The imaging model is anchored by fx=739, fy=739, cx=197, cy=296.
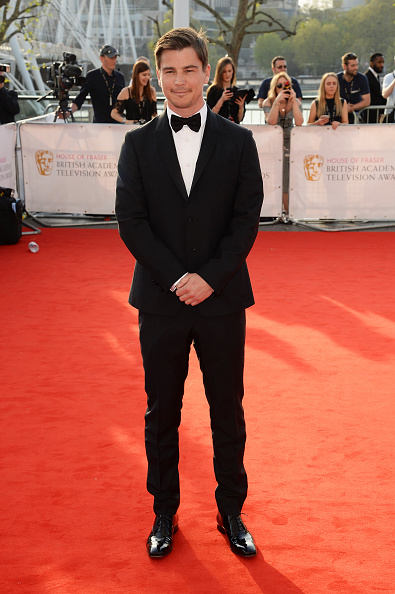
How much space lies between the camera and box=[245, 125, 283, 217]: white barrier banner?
9.90m

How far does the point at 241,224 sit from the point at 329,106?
7.68 meters

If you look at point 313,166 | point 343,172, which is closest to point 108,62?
point 313,166

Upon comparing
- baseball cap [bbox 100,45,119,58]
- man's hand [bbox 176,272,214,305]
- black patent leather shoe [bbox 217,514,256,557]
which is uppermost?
baseball cap [bbox 100,45,119,58]

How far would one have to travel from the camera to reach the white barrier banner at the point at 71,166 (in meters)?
10.2

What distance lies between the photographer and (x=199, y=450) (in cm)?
407

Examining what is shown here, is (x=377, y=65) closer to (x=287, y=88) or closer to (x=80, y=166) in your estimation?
(x=287, y=88)

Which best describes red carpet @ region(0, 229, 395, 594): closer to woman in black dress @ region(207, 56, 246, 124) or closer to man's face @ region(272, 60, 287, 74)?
woman in black dress @ region(207, 56, 246, 124)

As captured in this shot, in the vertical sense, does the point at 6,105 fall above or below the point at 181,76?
below

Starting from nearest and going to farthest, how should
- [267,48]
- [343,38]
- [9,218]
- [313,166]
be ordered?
[9,218] → [313,166] → [343,38] → [267,48]

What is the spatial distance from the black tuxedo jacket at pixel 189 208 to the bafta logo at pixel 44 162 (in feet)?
25.4

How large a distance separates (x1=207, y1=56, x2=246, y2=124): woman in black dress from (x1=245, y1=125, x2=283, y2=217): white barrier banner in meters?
0.39

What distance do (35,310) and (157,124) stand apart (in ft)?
13.6

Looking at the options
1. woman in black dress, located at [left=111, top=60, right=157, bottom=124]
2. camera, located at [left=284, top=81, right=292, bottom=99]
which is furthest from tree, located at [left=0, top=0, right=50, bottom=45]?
camera, located at [left=284, top=81, right=292, bottom=99]

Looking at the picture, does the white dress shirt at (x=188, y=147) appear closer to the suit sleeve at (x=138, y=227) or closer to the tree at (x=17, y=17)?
the suit sleeve at (x=138, y=227)
